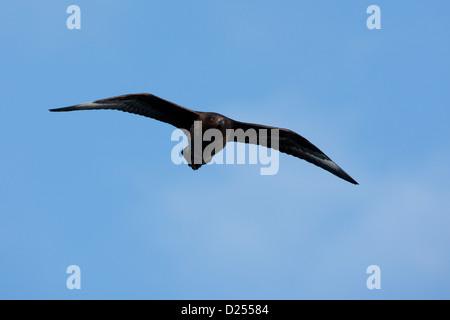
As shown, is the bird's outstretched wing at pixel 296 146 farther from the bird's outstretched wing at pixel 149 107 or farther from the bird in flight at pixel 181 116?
the bird's outstretched wing at pixel 149 107

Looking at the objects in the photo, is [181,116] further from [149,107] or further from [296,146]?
[296,146]

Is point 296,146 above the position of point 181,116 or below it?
below

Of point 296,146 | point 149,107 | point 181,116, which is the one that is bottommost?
point 296,146

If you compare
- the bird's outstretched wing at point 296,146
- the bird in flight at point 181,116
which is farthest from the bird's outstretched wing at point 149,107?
the bird's outstretched wing at point 296,146

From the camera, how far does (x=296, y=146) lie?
723 inches

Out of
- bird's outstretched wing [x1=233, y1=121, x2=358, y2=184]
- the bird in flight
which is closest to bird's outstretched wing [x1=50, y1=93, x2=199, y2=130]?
the bird in flight

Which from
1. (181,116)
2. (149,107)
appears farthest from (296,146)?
(149,107)

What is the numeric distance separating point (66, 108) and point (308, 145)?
606 centimetres

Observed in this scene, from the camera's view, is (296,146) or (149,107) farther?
→ (296,146)

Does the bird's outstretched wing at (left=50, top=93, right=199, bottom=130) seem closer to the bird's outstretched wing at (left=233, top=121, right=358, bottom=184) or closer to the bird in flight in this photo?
the bird in flight

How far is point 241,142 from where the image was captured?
17859 millimetres

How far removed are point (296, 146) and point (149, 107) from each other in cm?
399
